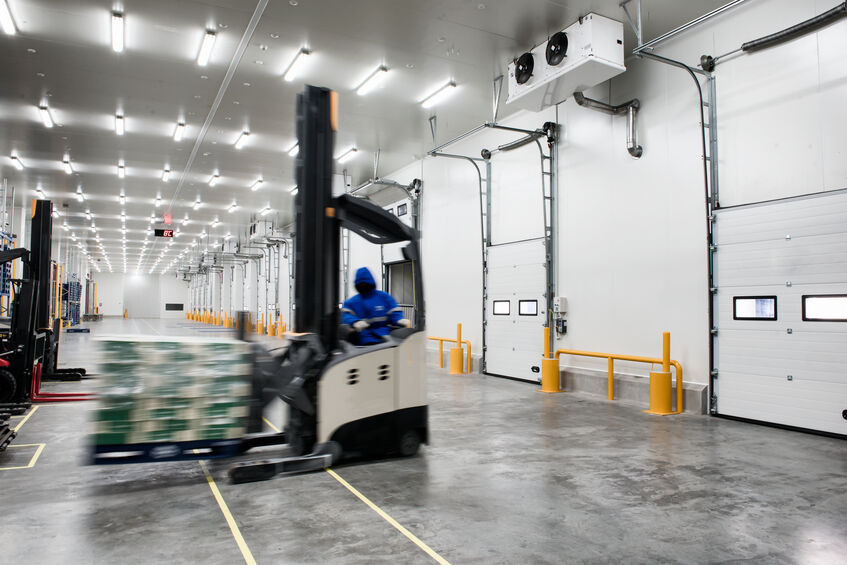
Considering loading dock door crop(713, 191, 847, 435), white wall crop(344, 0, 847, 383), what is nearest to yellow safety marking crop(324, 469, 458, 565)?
loading dock door crop(713, 191, 847, 435)

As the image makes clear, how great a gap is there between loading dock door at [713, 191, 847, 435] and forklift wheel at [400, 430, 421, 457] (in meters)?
5.12

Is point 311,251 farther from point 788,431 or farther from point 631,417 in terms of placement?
point 788,431

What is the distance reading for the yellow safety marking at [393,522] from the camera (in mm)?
3559

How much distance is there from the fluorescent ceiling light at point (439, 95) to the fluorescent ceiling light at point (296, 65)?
2.81 metres

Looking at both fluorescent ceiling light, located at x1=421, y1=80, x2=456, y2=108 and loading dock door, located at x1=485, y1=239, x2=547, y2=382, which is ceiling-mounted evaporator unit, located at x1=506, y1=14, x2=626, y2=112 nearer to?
fluorescent ceiling light, located at x1=421, y1=80, x2=456, y2=108

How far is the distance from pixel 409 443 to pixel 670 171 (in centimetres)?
652

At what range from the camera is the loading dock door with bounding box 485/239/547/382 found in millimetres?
11859

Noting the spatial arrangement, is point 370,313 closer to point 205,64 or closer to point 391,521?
point 391,521

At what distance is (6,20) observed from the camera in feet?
27.6

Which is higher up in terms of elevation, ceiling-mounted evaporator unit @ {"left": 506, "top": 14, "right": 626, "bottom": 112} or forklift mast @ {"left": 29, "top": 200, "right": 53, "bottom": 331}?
ceiling-mounted evaporator unit @ {"left": 506, "top": 14, "right": 626, "bottom": 112}

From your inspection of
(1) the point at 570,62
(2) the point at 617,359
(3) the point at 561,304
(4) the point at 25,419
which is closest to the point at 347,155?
(3) the point at 561,304

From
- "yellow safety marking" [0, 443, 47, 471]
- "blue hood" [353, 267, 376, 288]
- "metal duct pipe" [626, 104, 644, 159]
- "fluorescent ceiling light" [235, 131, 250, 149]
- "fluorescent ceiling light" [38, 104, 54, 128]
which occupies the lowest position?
"yellow safety marking" [0, 443, 47, 471]

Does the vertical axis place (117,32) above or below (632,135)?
above

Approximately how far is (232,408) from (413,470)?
6.20 ft
